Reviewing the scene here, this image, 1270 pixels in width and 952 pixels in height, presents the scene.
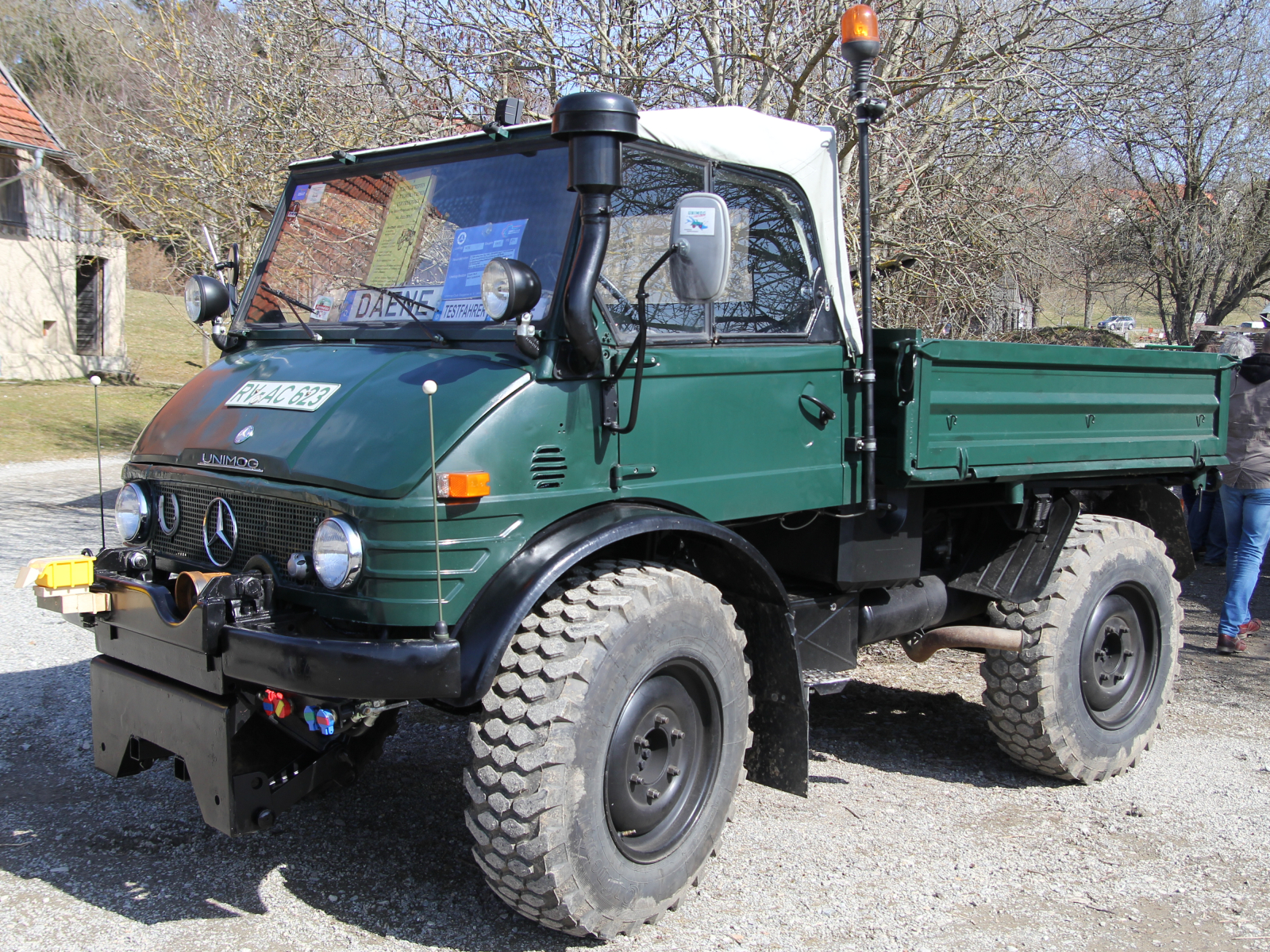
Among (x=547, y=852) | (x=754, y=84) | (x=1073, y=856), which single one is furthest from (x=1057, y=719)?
(x=754, y=84)

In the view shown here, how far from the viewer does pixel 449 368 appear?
10.9 ft

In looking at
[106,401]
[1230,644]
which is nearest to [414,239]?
[1230,644]

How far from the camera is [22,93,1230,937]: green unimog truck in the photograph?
3.06 metres

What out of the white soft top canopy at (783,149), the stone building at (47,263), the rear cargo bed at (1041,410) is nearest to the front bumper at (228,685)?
the white soft top canopy at (783,149)

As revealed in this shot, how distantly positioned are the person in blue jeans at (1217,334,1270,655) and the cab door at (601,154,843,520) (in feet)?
13.5

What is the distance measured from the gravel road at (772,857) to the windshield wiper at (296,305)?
6.14 ft

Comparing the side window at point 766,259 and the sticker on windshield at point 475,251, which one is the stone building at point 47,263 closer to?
the sticker on windshield at point 475,251

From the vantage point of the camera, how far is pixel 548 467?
3244mm

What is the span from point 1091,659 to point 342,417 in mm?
3573

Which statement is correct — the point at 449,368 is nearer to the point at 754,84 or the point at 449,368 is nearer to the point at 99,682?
the point at 99,682

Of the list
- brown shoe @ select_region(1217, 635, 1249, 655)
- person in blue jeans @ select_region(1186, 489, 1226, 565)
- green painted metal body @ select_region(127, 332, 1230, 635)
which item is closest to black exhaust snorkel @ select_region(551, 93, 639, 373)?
green painted metal body @ select_region(127, 332, 1230, 635)

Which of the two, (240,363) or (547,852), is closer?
(547,852)

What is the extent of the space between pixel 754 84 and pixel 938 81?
4.61 feet

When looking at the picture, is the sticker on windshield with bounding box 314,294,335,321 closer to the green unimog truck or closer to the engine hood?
the green unimog truck
